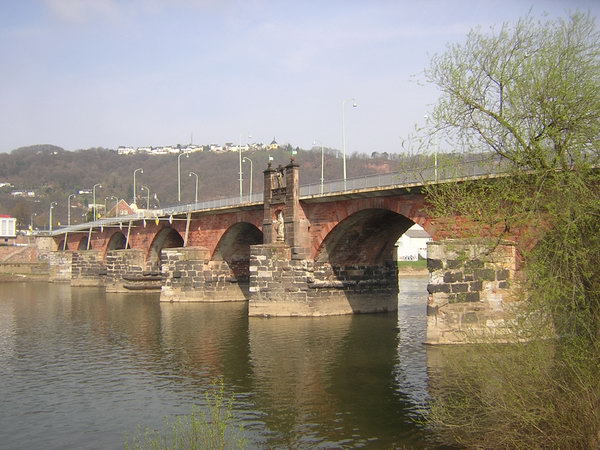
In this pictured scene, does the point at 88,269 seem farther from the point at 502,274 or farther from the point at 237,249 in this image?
the point at 502,274

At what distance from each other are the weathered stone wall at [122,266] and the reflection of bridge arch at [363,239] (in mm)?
26103

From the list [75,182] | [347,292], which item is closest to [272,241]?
[347,292]

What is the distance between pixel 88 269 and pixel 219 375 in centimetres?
4970

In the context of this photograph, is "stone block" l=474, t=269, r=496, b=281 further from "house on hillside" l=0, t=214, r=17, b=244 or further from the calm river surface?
"house on hillside" l=0, t=214, r=17, b=244

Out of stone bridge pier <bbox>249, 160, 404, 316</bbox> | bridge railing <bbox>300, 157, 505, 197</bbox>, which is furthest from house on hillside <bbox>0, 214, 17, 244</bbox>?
bridge railing <bbox>300, 157, 505, 197</bbox>

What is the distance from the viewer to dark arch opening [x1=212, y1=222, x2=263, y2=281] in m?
45.8

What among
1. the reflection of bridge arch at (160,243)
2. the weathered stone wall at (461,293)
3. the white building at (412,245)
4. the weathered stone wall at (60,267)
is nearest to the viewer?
the weathered stone wall at (461,293)

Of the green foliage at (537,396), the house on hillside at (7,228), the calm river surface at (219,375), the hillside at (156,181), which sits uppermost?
the hillside at (156,181)

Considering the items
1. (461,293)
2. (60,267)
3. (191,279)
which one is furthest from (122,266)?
(461,293)

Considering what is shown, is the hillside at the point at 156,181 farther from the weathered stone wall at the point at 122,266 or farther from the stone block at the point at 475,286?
the stone block at the point at 475,286

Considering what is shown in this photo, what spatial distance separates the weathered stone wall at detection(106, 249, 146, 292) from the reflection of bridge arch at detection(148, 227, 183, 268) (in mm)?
830

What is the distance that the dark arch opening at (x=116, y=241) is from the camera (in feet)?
223

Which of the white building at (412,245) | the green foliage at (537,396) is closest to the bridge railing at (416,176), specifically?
the green foliage at (537,396)

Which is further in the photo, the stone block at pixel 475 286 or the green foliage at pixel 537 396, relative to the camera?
the stone block at pixel 475 286
